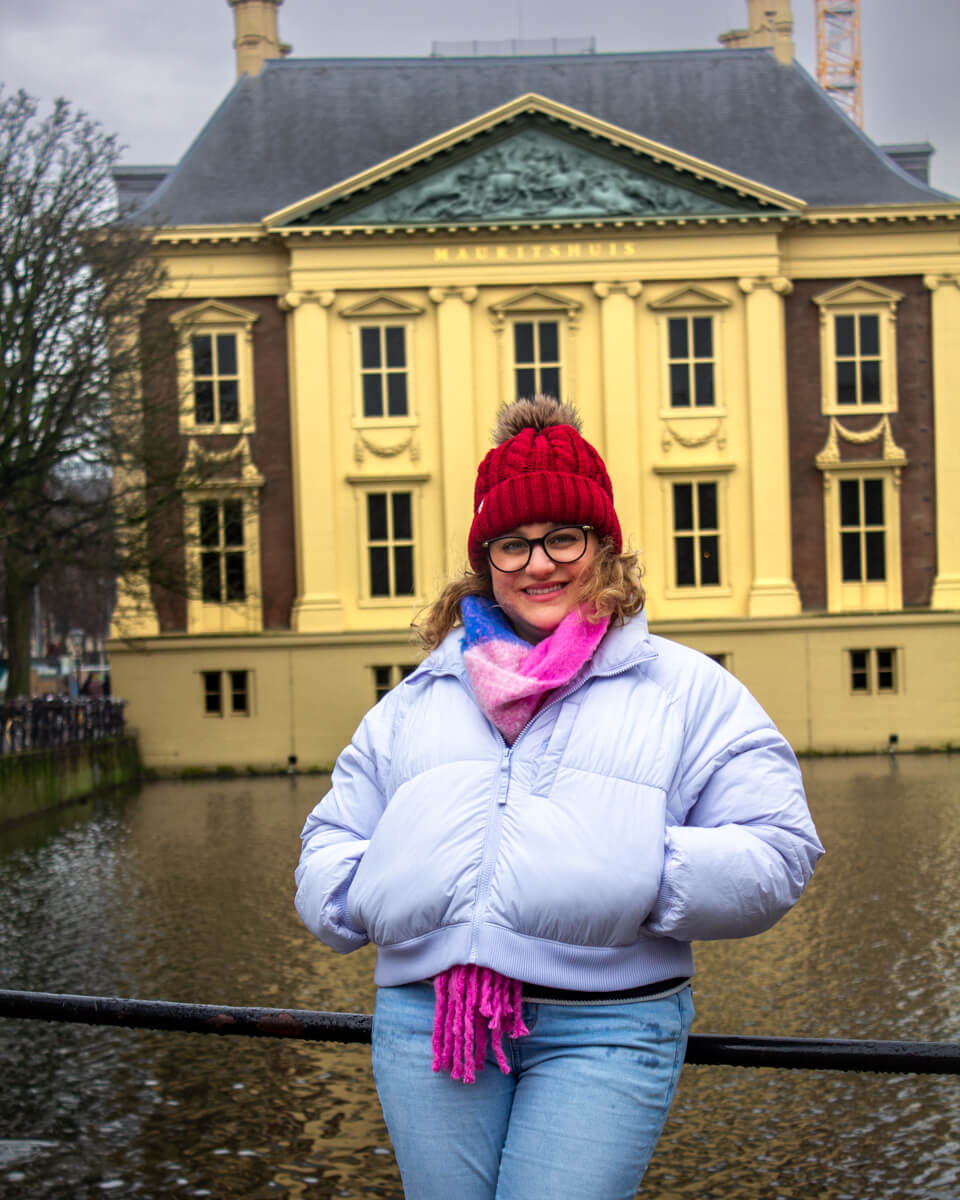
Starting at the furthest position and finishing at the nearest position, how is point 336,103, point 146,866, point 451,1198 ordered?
point 336,103, point 146,866, point 451,1198

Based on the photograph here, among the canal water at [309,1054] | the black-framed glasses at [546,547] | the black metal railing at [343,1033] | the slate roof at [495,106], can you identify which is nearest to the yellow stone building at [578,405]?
the slate roof at [495,106]

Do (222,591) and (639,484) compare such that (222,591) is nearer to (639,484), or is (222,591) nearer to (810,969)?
(639,484)

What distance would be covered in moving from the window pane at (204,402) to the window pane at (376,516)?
12.9 ft

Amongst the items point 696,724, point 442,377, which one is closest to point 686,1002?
point 696,724

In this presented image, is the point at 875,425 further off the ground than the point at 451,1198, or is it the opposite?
the point at 875,425

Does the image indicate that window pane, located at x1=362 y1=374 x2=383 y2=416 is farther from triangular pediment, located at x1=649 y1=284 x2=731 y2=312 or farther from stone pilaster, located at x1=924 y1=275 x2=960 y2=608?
stone pilaster, located at x1=924 y1=275 x2=960 y2=608

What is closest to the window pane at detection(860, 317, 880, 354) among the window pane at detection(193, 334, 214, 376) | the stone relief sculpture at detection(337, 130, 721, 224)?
the stone relief sculpture at detection(337, 130, 721, 224)

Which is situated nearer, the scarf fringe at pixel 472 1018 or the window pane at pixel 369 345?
the scarf fringe at pixel 472 1018

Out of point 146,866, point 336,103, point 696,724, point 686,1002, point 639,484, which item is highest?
point 336,103

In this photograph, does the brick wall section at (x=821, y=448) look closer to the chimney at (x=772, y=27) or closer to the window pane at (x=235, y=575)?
the chimney at (x=772, y=27)

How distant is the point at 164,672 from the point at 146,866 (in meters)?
17.8

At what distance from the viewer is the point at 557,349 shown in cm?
3581

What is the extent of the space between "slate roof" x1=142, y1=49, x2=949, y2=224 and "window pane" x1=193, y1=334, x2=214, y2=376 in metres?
2.66

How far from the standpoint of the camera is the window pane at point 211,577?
34.8 meters
